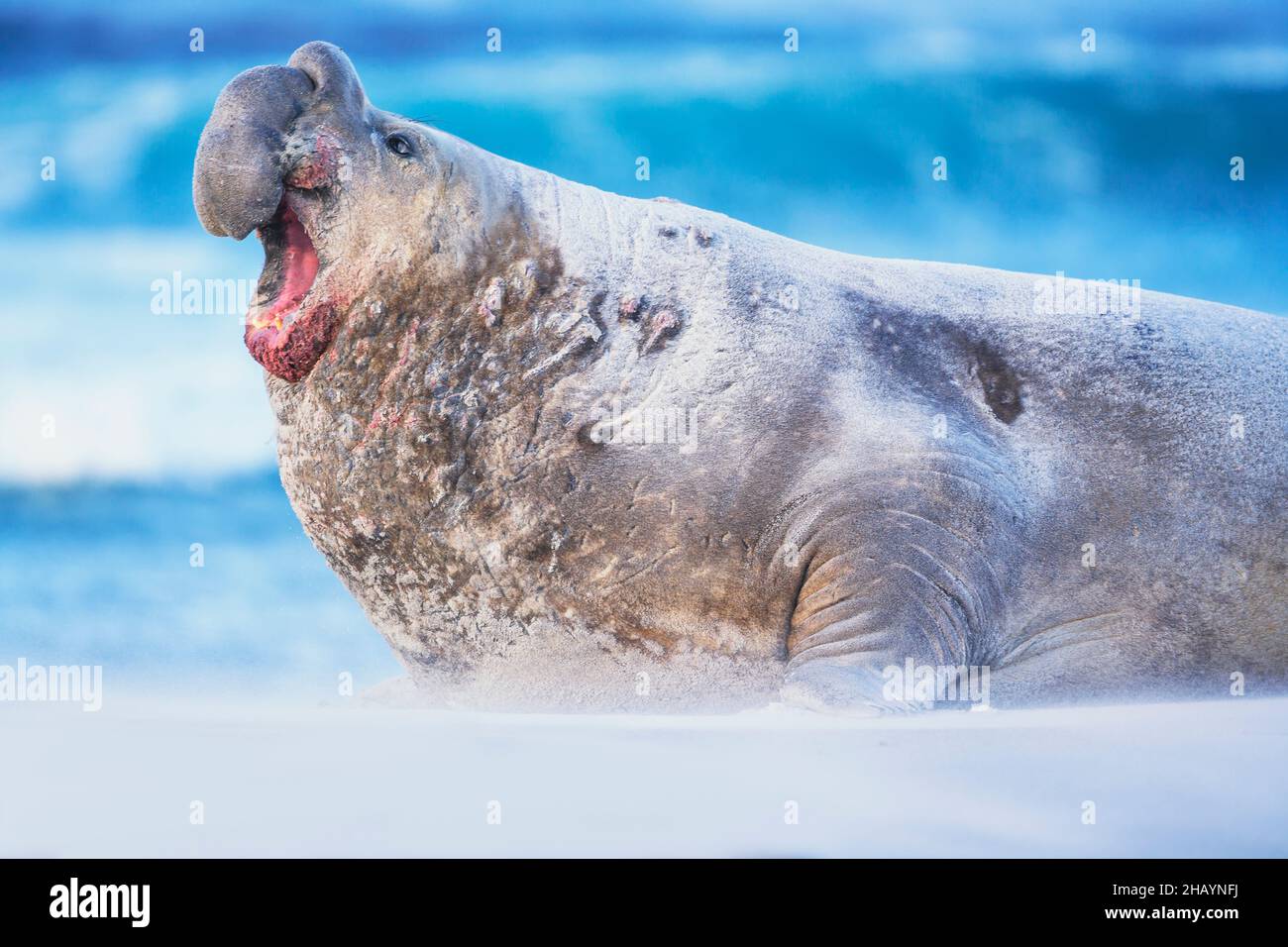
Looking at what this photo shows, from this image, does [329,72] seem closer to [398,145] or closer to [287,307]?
[398,145]

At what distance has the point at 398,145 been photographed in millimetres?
3877

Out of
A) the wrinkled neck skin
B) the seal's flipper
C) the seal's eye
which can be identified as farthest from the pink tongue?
the seal's flipper

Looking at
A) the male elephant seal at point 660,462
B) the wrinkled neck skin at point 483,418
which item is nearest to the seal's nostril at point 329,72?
the male elephant seal at point 660,462

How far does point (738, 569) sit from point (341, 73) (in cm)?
174

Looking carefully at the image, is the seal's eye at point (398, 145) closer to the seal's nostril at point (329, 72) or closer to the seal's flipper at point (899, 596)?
the seal's nostril at point (329, 72)

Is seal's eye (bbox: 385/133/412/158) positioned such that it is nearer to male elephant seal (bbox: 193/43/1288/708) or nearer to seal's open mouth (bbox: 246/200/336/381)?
male elephant seal (bbox: 193/43/1288/708)

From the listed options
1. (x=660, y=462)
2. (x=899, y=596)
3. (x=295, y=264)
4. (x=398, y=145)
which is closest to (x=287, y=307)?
(x=295, y=264)

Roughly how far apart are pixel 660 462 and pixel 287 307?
111 centimetres

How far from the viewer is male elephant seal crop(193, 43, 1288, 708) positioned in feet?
12.2

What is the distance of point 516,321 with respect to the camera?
382cm

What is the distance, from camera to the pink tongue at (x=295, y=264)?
A: 12.7 ft

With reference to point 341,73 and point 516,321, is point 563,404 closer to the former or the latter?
point 516,321

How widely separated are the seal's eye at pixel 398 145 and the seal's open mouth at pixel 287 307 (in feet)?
1.06

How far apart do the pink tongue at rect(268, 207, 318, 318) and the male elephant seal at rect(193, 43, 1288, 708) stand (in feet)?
0.06
